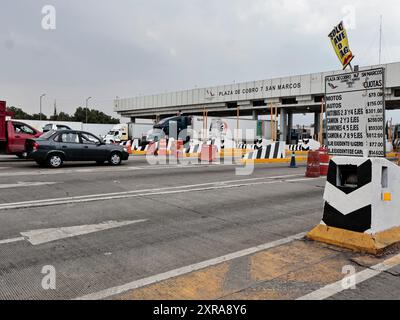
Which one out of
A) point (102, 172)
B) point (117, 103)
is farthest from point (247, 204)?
point (117, 103)

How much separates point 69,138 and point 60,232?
957cm

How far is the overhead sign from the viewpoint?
6.18 metres

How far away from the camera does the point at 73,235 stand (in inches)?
231

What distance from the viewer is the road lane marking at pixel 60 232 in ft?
18.3

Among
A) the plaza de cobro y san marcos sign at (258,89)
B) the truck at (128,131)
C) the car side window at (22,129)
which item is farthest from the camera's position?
the plaza de cobro y san marcos sign at (258,89)

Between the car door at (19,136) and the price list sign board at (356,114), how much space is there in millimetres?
14161

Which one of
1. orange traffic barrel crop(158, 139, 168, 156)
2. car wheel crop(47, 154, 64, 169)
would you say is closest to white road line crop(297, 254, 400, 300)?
car wheel crop(47, 154, 64, 169)

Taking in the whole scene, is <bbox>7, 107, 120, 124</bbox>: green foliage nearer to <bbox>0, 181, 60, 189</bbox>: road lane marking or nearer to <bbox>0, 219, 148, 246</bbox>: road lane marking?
<bbox>0, 181, 60, 189</bbox>: road lane marking

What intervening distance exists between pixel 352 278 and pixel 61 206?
590cm

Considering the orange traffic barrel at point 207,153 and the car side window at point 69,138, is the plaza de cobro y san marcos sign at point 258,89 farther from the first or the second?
the car side window at point 69,138

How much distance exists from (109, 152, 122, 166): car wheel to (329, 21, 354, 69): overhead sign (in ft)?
38.1

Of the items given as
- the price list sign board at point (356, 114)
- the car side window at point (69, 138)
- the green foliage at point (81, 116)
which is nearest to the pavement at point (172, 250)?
the price list sign board at point (356, 114)

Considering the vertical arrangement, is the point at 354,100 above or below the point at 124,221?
above
